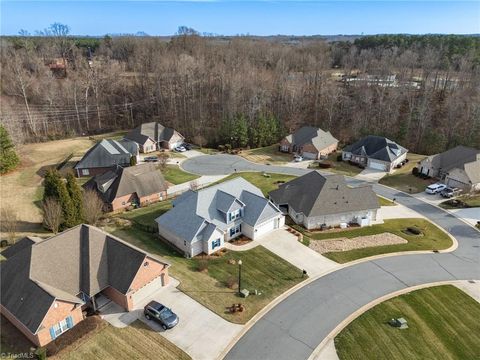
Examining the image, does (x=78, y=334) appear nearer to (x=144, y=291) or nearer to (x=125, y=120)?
(x=144, y=291)

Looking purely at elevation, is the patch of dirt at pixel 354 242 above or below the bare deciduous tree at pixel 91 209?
below

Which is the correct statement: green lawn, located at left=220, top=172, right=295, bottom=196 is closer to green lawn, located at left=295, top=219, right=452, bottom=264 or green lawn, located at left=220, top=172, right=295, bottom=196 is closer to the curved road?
green lawn, located at left=295, top=219, right=452, bottom=264

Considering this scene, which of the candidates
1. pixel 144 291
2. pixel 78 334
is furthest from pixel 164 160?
pixel 78 334

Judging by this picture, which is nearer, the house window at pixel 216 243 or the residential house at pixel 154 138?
the house window at pixel 216 243

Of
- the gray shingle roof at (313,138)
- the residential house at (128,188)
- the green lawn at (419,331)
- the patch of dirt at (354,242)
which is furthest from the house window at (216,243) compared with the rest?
the gray shingle roof at (313,138)

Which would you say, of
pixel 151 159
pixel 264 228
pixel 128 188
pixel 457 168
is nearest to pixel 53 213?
pixel 128 188

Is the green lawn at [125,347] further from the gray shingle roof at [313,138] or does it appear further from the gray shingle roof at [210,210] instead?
the gray shingle roof at [313,138]

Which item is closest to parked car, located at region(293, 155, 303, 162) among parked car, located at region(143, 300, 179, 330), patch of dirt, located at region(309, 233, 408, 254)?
patch of dirt, located at region(309, 233, 408, 254)
